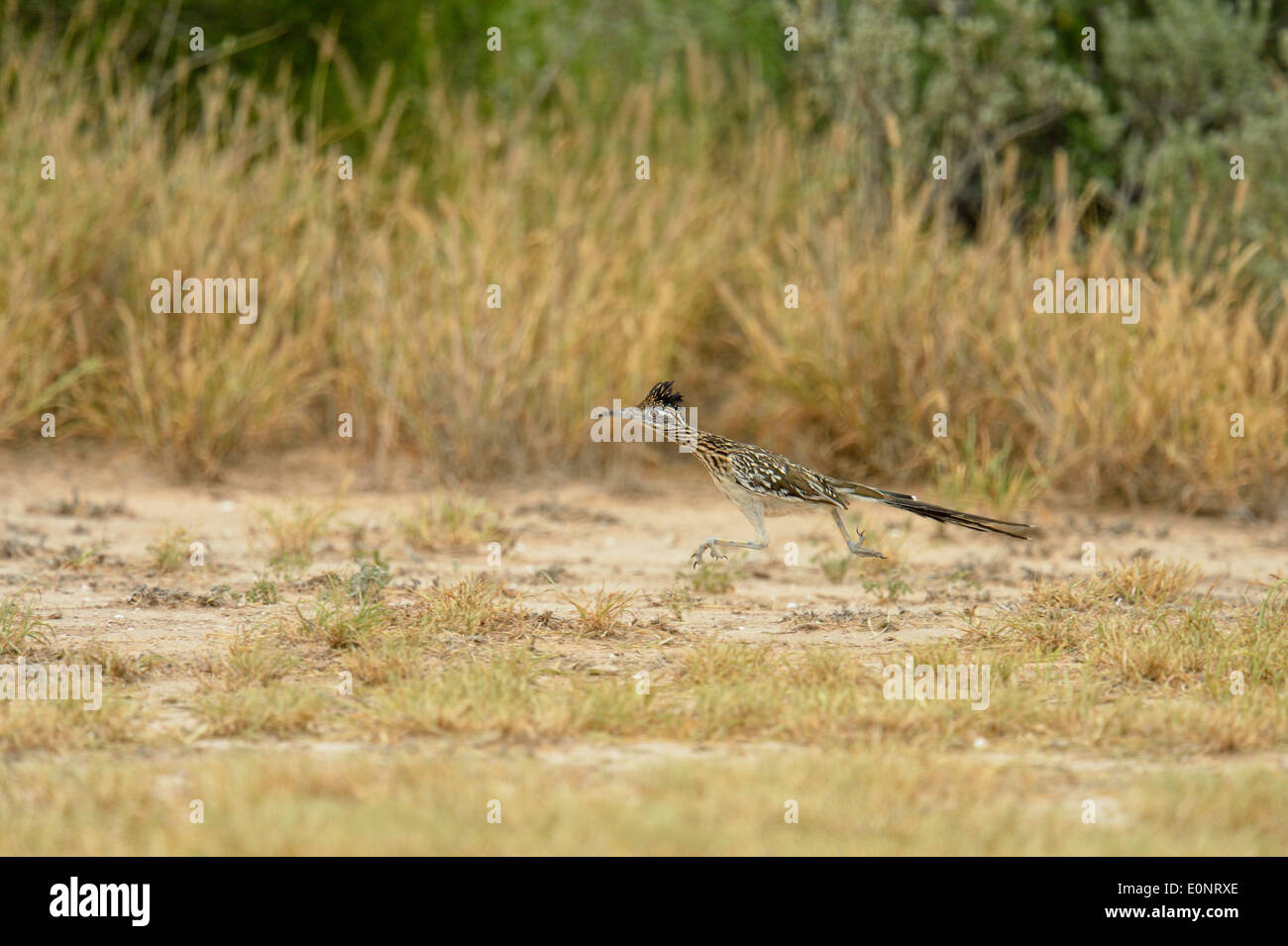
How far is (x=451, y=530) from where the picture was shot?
834 cm

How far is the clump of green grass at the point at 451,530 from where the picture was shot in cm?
830

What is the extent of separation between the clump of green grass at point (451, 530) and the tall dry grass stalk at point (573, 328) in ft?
4.23

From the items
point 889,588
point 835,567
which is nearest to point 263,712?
point 889,588

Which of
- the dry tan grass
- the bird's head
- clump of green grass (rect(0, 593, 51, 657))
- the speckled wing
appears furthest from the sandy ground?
the dry tan grass

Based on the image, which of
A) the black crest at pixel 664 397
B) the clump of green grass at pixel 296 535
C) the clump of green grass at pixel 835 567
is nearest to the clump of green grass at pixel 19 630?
the clump of green grass at pixel 296 535

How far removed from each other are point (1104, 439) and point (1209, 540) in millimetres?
884

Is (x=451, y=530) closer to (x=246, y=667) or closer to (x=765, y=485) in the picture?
(x=765, y=485)

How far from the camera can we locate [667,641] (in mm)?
6273

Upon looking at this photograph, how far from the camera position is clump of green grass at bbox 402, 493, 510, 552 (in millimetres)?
8305

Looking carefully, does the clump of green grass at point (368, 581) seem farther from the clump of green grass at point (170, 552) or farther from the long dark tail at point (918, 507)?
the long dark tail at point (918, 507)

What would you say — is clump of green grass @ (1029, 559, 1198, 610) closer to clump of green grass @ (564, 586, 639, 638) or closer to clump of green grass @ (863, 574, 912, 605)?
clump of green grass @ (863, 574, 912, 605)

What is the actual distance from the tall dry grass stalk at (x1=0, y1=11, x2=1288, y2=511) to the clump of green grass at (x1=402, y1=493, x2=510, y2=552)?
4.23ft
